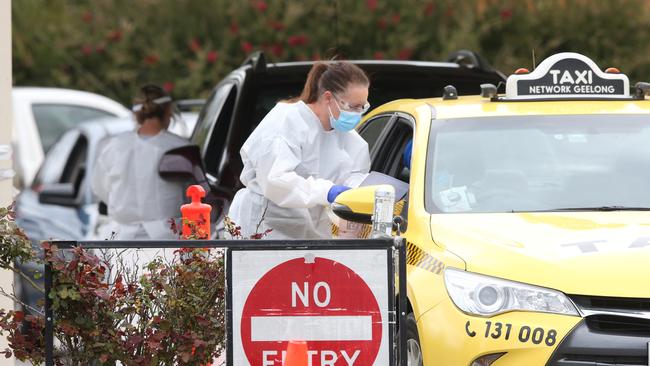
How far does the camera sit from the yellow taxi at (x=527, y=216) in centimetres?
594

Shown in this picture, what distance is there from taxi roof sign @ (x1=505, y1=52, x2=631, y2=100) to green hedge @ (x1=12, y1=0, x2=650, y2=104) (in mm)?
11287

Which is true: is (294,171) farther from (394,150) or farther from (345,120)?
(394,150)

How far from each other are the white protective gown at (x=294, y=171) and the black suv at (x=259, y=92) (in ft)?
4.58

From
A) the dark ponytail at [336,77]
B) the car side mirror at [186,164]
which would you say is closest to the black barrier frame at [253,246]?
the dark ponytail at [336,77]

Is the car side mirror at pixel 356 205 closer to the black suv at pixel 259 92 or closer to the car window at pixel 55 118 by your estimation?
the black suv at pixel 259 92

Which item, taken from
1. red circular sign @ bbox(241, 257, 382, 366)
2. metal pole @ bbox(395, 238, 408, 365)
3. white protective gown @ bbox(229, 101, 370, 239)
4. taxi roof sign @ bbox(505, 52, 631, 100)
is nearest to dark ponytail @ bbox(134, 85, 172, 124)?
white protective gown @ bbox(229, 101, 370, 239)

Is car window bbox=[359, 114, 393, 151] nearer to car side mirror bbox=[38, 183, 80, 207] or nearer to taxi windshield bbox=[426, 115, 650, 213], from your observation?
taxi windshield bbox=[426, 115, 650, 213]

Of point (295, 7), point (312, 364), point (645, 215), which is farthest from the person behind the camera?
point (295, 7)

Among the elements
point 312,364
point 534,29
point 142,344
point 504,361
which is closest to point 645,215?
point 504,361

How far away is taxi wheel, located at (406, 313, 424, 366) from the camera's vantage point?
20.7 ft

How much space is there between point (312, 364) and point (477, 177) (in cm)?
180

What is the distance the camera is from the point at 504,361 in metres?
5.95

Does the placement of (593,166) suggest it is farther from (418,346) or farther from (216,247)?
(216,247)

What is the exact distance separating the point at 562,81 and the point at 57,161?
7386 millimetres
